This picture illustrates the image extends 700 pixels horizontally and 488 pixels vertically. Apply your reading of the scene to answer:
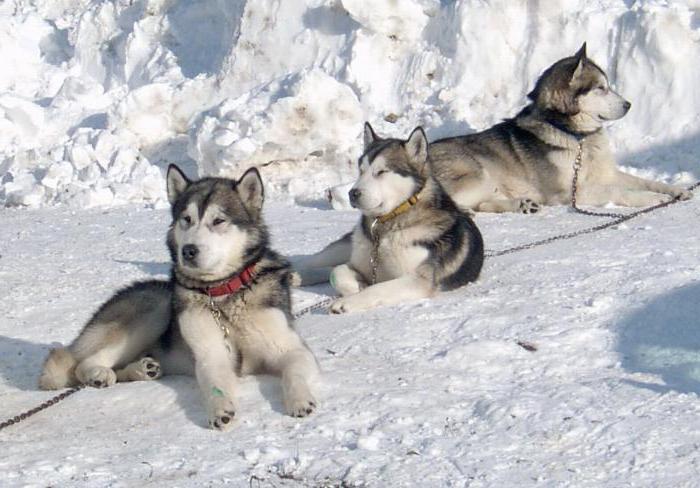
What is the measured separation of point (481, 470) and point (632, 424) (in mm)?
623

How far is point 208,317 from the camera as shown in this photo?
193 inches

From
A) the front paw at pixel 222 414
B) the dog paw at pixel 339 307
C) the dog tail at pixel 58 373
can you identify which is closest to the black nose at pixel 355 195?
the dog paw at pixel 339 307

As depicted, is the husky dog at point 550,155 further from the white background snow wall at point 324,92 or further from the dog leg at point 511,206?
the white background snow wall at point 324,92

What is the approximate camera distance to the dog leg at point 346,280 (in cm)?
659

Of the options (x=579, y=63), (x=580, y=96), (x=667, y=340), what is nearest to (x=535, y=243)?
(x=580, y=96)

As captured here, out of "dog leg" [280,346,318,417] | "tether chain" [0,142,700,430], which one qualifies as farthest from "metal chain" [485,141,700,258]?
"dog leg" [280,346,318,417]

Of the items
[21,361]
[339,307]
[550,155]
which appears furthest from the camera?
[550,155]

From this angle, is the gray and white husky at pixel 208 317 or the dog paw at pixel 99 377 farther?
the dog paw at pixel 99 377

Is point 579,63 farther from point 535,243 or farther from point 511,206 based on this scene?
point 535,243

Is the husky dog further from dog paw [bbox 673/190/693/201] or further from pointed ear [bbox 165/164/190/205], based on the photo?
pointed ear [bbox 165/164/190/205]

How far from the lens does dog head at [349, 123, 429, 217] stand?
646 cm

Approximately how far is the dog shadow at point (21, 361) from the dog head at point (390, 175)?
1896mm

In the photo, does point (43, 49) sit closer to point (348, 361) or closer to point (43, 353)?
point (43, 353)

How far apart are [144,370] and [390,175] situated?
6.82 feet
